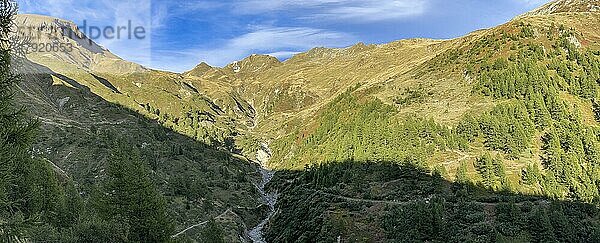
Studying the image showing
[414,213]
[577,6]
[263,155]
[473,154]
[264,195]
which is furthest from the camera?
[577,6]

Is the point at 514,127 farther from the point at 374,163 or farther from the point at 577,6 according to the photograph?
the point at 577,6

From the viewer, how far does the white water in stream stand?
243 ft

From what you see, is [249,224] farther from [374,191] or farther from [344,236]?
[344,236]

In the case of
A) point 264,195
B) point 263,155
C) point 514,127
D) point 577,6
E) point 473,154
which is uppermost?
point 577,6

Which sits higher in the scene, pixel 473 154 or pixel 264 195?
pixel 473 154

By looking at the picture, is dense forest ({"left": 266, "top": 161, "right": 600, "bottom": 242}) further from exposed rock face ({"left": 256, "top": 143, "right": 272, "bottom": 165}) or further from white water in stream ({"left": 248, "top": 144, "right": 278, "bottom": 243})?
exposed rock face ({"left": 256, "top": 143, "right": 272, "bottom": 165})

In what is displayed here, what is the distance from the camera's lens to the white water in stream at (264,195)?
7412cm

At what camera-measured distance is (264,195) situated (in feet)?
337

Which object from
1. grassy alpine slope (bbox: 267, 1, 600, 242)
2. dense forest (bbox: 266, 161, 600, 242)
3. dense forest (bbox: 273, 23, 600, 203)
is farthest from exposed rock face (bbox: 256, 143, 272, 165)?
dense forest (bbox: 266, 161, 600, 242)

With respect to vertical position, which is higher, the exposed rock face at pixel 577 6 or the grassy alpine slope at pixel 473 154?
the exposed rock face at pixel 577 6

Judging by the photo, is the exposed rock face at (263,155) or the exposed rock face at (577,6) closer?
the exposed rock face at (263,155)

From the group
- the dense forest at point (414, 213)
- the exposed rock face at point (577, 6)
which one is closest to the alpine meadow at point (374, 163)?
the dense forest at point (414, 213)

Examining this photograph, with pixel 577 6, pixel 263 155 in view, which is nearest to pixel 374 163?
pixel 263 155

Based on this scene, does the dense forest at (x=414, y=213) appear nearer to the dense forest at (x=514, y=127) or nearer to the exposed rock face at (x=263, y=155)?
the dense forest at (x=514, y=127)
